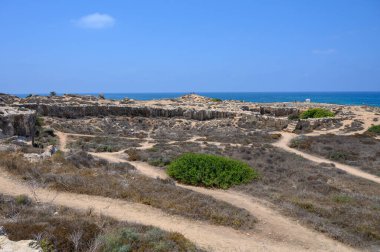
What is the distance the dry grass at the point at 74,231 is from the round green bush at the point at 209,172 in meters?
7.10

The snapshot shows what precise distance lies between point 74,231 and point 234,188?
9036 mm

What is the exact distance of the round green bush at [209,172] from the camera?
1661 centimetres

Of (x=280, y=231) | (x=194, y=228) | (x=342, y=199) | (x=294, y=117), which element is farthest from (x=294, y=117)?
(x=194, y=228)

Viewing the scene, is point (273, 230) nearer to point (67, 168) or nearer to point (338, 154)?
point (67, 168)

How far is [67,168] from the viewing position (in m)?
15.4

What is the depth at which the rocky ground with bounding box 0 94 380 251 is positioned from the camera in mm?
10594

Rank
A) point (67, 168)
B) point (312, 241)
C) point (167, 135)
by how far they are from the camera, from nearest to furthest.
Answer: point (312, 241), point (67, 168), point (167, 135)

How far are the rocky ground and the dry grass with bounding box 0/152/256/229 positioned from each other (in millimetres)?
36

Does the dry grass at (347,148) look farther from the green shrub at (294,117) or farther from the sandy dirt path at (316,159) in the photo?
the green shrub at (294,117)

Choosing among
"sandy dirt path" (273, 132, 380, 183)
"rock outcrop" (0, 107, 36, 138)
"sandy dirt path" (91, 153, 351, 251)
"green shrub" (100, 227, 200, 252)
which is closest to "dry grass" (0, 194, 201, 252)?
"green shrub" (100, 227, 200, 252)

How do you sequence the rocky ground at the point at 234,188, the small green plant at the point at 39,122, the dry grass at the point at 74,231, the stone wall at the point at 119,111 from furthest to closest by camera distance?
1. the stone wall at the point at 119,111
2. the small green plant at the point at 39,122
3. the rocky ground at the point at 234,188
4. the dry grass at the point at 74,231

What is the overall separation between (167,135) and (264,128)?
1121 cm

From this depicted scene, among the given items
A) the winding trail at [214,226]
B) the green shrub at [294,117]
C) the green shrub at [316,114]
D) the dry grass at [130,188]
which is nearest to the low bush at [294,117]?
the green shrub at [294,117]

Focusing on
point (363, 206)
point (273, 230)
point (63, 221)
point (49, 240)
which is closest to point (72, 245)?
point (49, 240)
